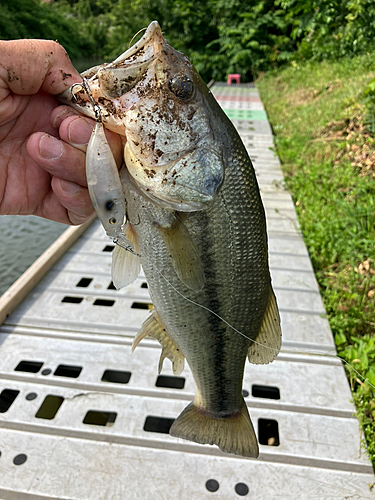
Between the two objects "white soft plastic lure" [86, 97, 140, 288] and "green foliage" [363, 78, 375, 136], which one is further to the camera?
"green foliage" [363, 78, 375, 136]

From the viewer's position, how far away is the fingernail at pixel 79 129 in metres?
1.35

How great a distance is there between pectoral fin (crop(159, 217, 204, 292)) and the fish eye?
16.7 inches

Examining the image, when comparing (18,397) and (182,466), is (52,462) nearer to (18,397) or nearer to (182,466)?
(18,397)

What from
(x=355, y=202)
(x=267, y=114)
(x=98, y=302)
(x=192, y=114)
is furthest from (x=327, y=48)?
(x=192, y=114)

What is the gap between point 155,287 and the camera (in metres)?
1.54

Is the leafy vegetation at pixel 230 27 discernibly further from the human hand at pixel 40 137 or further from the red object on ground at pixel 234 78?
the human hand at pixel 40 137

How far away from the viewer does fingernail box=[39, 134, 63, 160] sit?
1.39 meters

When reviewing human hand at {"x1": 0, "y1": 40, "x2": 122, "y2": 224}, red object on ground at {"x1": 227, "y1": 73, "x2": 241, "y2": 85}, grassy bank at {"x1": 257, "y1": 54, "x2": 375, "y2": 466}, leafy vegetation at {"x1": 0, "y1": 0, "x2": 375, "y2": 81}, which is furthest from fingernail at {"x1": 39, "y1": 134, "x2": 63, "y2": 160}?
red object on ground at {"x1": 227, "y1": 73, "x2": 241, "y2": 85}

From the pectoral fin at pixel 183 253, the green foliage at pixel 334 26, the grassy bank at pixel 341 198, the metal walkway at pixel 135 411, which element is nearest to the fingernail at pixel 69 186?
the pectoral fin at pixel 183 253

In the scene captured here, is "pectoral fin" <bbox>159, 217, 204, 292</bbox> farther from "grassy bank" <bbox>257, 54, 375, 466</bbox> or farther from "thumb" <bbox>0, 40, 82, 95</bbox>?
"grassy bank" <bbox>257, 54, 375, 466</bbox>

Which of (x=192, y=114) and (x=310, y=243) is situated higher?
(x=192, y=114)

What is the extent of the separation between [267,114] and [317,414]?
9023 millimetres

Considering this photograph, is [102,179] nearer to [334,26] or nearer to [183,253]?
[183,253]

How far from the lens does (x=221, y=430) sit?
1712mm
